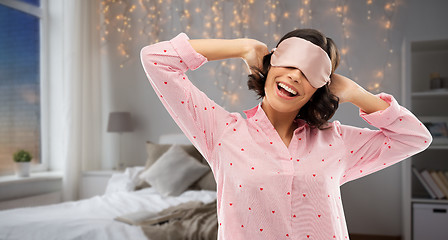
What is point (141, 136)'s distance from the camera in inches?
181

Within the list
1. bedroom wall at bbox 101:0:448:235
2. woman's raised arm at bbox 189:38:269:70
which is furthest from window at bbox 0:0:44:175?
woman's raised arm at bbox 189:38:269:70

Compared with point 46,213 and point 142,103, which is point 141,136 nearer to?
point 142,103

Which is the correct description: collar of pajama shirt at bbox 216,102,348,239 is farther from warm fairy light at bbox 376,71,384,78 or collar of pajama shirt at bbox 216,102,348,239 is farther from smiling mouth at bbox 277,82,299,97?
warm fairy light at bbox 376,71,384,78

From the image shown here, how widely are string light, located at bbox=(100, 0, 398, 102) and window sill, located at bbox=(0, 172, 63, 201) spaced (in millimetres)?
1433

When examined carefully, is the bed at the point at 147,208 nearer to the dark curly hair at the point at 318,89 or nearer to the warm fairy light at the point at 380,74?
the dark curly hair at the point at 318,89

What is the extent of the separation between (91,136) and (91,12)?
1401 mm

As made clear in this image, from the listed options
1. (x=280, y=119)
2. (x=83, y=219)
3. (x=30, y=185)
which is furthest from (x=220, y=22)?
(x=280, y=119)

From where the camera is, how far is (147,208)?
2.90 metres

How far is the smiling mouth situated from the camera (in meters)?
0.96

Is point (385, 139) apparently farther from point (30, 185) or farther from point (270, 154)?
point (30, 185)

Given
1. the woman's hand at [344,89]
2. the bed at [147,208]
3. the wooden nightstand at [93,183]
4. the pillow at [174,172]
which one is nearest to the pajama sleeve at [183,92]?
the woman's hand at [344,89]

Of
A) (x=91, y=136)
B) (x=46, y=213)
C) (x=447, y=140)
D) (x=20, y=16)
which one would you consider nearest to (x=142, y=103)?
(x=91, y=136)

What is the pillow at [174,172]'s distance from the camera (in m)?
3.46

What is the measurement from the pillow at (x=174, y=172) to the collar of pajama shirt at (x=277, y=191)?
2.51 meters
